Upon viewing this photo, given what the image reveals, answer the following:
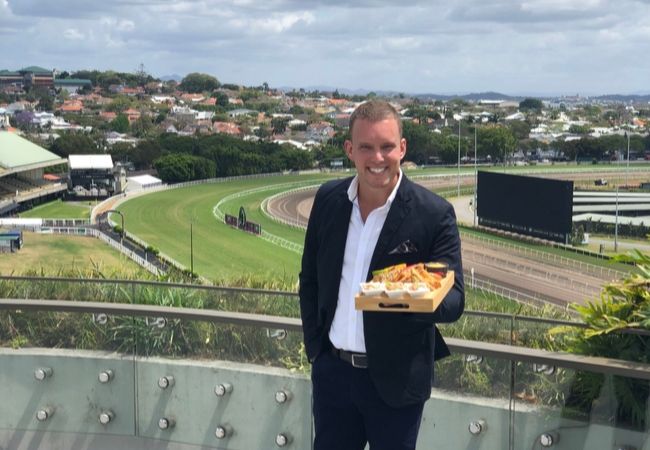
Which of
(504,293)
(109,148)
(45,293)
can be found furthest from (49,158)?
(45,293)

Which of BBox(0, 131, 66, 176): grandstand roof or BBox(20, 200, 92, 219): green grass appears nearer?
BBox(20, 200, 92, 219): green grass

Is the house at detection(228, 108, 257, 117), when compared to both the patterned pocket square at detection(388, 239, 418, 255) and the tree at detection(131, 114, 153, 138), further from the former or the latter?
the patterned pocket square at detection(388, 239, 418, 255)

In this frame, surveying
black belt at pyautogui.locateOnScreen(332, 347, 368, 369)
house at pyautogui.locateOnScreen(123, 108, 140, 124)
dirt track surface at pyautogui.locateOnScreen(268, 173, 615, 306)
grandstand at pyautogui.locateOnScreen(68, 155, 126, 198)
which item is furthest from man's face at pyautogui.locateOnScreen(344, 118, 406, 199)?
house at pyautogui.locateOnScreen(123, 108, 140, 124)

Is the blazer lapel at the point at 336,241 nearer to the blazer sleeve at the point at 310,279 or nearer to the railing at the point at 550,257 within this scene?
the blazer sleeve at the point at 310,279

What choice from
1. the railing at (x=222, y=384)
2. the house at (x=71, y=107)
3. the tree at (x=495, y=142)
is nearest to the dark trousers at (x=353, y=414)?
the railing at (x=222, y=384)

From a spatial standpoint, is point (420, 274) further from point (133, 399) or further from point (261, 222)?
point (261, 222)

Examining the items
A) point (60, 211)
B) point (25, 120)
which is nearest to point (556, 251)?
point (60, 211)
